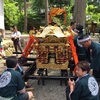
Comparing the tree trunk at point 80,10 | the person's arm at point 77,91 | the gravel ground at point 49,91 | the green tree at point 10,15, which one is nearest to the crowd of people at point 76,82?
the person's arm at point 77,91

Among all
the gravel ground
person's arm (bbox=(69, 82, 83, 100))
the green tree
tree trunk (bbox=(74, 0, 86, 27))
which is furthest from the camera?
the green tree

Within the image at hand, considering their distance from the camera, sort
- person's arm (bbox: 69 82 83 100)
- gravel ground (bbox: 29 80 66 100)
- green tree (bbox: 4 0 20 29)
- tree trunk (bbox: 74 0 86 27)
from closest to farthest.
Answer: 1. person's arm (bbox: 69 82 83 100)
2. gravel ground (bbox: 29 80 66 100)
3. tree trunk (bbox: 74 0 86 27)
4. green tree (bbox: 4 0 20 29)

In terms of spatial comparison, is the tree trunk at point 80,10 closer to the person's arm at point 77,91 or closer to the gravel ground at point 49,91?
the gravel ground at point 49,91

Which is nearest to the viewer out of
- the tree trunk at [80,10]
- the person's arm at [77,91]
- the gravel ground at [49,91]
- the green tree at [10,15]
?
the person's arm at [77,91]

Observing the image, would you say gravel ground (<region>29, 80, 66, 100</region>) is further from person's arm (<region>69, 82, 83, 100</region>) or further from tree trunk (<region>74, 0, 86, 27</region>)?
tree trunk (<region>74, 0, 86, 27</region>)

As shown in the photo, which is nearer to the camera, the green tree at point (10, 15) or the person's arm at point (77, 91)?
the person's arm at point (77, 91)

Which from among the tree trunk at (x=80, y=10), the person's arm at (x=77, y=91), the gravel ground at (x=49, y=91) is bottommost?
the gravel ground at (x=49, y=91)

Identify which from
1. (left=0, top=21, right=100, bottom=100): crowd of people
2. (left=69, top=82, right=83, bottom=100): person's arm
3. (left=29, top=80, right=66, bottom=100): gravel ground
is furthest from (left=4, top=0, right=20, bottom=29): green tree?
(left=69, top=82, right=83, bottom=100): person's arm

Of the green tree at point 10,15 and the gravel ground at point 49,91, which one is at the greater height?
the green tree at point 10,15

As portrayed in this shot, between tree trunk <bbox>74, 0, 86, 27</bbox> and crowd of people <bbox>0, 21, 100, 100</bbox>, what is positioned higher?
tree trunk <bbox>74, 0, 86, 27</bbox>

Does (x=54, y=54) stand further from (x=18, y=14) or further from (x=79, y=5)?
(x=18, y=14)

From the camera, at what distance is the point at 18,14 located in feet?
101

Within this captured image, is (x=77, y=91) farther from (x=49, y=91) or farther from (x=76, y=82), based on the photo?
(x=49, y=91)

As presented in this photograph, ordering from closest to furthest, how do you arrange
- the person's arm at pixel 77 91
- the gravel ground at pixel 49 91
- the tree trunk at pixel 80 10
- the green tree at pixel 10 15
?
the person's arm at pixel 77 91
the gravel ground at pixel 49 91
the tree trunk at pixel 80 10
the green tree at pixel 10 15
